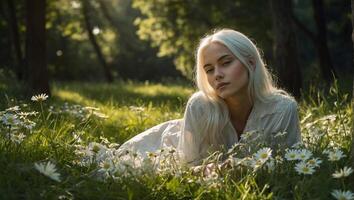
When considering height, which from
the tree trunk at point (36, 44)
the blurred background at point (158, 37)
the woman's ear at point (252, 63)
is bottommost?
the blurred background at point (158, 37)

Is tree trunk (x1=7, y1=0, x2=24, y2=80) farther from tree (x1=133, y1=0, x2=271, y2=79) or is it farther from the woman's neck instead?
the woman's neck

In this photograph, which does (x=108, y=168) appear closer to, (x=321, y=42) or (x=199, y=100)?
(x=199, y=100)

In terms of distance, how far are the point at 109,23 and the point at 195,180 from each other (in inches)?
1125

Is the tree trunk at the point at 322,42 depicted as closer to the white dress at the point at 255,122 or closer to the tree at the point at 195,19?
A: the tree at the point at 195,19

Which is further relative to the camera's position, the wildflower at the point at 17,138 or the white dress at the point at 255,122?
the white dress at the point at 255,122

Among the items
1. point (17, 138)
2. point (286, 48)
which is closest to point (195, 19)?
point (286, 48)

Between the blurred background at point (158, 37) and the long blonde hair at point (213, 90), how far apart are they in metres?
1.08

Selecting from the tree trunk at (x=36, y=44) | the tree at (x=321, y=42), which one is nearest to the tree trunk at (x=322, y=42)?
the tree at (x=321, y=42)

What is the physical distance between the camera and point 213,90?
4289mm

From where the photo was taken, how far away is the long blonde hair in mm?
4191

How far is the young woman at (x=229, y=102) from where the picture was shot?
13.6 ft

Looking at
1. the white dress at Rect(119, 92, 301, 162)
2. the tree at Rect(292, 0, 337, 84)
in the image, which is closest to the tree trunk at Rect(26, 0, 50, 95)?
the white dress at Rect(119, 92, 301, 162)

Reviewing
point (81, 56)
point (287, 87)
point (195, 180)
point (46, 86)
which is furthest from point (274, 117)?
point (81, 56)

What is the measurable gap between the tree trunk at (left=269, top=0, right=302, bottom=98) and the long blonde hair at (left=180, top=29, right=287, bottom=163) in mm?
5174
